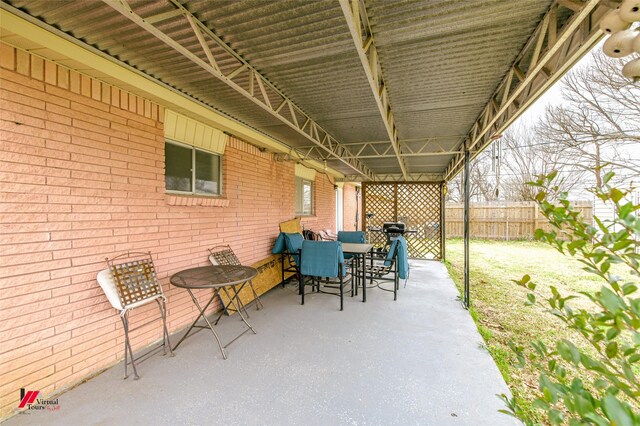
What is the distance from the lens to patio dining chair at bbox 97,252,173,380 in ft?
8.21

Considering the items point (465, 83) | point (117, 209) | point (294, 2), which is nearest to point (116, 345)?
point (117, 209)

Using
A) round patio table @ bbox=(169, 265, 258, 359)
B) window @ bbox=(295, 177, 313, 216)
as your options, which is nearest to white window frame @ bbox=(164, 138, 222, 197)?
round patio table @ bbox=(169, 265, 258, 359)

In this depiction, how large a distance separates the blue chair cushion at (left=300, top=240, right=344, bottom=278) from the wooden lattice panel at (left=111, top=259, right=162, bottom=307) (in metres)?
2.13

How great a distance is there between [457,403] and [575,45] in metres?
2.81

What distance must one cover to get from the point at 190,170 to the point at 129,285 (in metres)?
1.65

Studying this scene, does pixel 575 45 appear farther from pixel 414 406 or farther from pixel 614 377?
pixel 414 406

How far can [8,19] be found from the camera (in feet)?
6.11

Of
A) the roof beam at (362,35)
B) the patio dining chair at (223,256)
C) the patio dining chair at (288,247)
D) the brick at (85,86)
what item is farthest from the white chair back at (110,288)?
the patio dining chair at (288,247)

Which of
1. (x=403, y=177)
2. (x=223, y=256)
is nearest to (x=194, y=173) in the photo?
(x=223, y=256)

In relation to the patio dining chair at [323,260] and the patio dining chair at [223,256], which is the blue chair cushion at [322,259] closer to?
the patio dining chair at [323,260]

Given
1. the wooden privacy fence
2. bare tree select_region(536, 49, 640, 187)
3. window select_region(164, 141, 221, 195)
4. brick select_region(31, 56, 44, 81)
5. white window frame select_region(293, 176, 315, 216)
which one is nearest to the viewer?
brick select_region(31, 56, 44, 81)

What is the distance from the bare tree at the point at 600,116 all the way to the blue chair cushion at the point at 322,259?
626 cm

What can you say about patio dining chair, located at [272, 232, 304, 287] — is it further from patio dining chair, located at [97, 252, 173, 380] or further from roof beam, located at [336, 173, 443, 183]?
roof beam, located at [336, 173, 443, 183]

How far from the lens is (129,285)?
262 centimetres
